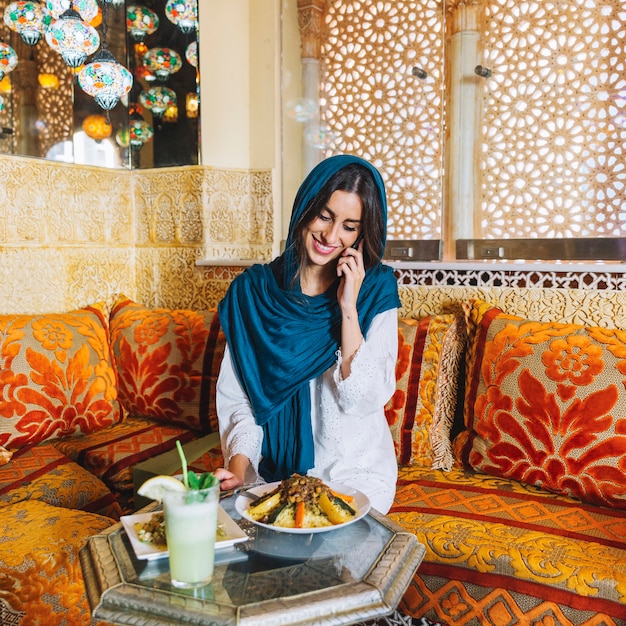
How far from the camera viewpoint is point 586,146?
7.70 feet

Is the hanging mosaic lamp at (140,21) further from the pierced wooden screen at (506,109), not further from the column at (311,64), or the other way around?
the pierced wooden screen at (506,109)

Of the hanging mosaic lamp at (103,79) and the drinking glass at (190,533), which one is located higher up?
the hanging mosaic lamp at (103,79)

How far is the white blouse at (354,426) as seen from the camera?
1556 millimetres

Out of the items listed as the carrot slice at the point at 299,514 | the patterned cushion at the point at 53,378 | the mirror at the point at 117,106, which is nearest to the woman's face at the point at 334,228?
the carrot slice at the point at 299,514

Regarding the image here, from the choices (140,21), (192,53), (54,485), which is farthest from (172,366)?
(140,21)

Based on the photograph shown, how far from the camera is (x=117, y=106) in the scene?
114 inches

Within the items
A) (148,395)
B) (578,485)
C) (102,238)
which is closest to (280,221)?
(102,238)

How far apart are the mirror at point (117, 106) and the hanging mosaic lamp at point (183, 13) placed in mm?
16

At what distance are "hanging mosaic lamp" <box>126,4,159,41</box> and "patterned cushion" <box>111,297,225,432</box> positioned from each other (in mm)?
1373

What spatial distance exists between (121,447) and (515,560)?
1385mm

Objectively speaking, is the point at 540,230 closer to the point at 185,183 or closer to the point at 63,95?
the point at 185,183

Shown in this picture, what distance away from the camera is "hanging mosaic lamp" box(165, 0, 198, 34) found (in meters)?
2.79

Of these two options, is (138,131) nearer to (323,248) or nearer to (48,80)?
(48,80)

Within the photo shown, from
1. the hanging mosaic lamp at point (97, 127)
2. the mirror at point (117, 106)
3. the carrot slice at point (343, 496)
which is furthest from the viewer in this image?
the hanging mosaic lamp at point (97, 127)
